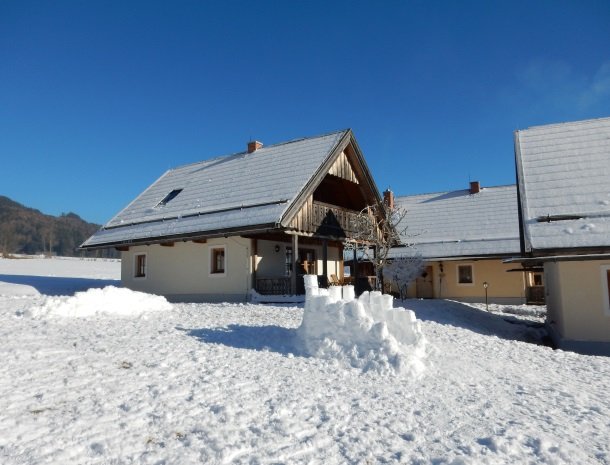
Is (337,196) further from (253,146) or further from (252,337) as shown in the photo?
(252,337)

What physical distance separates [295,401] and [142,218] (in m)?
17.1

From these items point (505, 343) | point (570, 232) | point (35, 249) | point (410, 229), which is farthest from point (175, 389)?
point (35, 249)

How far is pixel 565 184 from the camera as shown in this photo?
14.0m

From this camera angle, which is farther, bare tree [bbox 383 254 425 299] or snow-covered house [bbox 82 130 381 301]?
bare tree [bbox 383 254 425 299]

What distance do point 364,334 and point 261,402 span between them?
111 inches

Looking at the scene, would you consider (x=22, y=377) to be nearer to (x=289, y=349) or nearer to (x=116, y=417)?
(x=116, y=417)

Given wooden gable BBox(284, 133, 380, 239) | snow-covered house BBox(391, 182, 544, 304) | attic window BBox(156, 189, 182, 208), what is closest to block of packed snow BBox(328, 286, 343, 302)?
wooden gable BBox(284, 133, 380, 239)

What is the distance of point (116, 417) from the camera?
4.79m

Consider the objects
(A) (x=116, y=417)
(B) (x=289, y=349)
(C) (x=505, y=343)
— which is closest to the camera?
(A) (x=116, y=417)

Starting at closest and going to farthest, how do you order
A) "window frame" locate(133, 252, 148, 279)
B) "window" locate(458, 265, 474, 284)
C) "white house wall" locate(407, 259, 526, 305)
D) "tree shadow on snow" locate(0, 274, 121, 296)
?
"tree shadow on snow" locate(0, 274, 121, 296)
"window frame" locate(133, 252, 148, 279)
"white house wall" locate(407, 259, 526, 305)
"window" locate(458, 265, 474, 284)

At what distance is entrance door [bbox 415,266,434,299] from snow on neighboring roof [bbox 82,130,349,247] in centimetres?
1013

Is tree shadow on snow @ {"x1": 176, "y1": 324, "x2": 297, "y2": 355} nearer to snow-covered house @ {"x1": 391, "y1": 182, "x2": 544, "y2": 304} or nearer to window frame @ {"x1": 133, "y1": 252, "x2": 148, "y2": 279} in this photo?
window frame @ {"x1": 133, "y1": 252, "x2": 148, "y2": 279}

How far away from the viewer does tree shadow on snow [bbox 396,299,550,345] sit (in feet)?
→ 43.7

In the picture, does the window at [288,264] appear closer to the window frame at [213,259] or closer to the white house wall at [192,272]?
the white house wall at [192,272]
